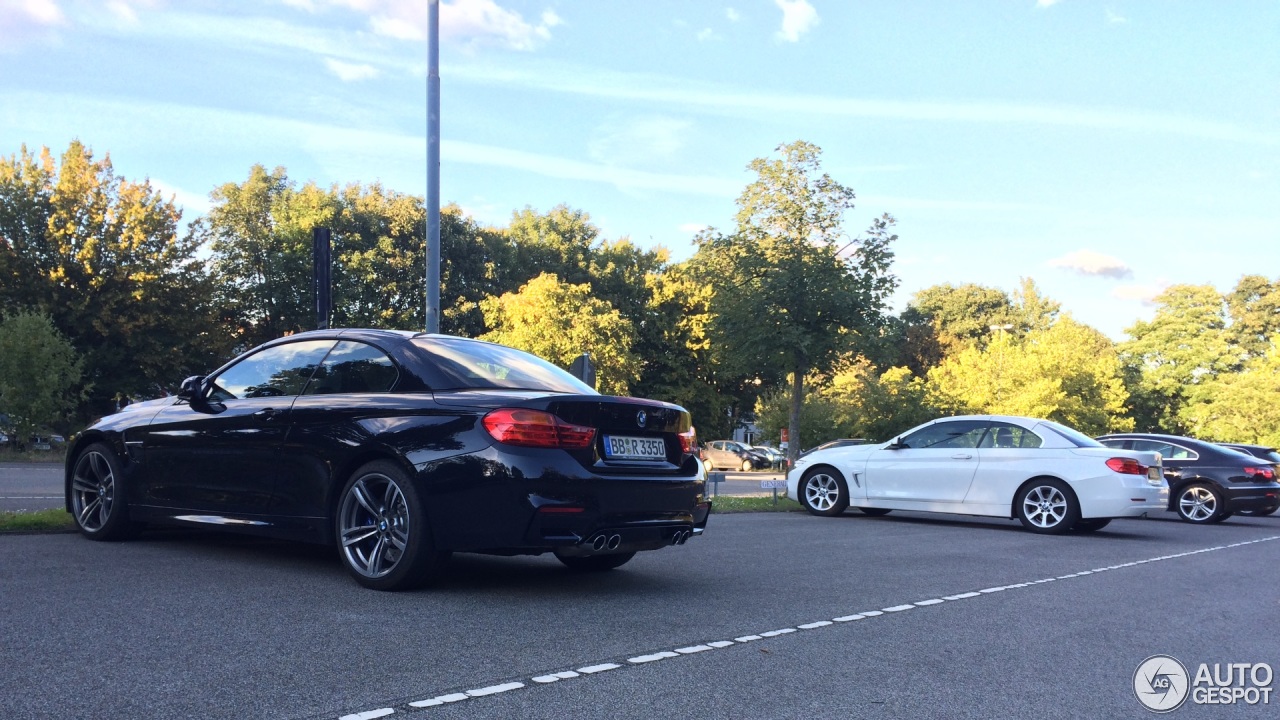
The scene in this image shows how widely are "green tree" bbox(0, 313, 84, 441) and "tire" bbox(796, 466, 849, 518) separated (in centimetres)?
2500

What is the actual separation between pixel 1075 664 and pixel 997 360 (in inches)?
1665

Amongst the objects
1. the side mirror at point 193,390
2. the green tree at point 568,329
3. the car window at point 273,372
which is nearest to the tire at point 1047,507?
the car window at point 273,372

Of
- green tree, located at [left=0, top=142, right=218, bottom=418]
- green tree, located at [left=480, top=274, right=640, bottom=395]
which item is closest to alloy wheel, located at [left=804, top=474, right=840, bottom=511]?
green tree, located at [left=480, top=274, right=640, bottom=395]

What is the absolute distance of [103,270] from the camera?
121ft

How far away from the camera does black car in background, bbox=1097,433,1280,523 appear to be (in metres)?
17.2

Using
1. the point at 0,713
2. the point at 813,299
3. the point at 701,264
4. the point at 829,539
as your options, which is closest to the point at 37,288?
the point at 701,264

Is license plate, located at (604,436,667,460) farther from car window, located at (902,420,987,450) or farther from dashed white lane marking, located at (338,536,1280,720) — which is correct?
car window, located at (902,420,987,450)

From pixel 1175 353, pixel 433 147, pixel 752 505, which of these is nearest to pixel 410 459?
pixel 433 147

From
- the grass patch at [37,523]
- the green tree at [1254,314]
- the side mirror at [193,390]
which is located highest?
the green tree at [1254,314]

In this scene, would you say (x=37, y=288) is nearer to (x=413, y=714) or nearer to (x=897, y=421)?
(x=897, y=421)

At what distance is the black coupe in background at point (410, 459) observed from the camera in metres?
5.65

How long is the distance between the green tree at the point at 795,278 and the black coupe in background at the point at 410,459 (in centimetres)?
1366

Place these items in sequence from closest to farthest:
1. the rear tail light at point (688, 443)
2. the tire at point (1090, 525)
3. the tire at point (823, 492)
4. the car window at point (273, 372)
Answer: the rear tail light at point (688, 443) < the car window at point (273, 372) < the tire at point (1090, 525) < the tire at point (823, 492)

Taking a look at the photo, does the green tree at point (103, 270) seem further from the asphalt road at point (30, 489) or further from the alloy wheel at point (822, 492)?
the alloy wheel at point (822, 492)
